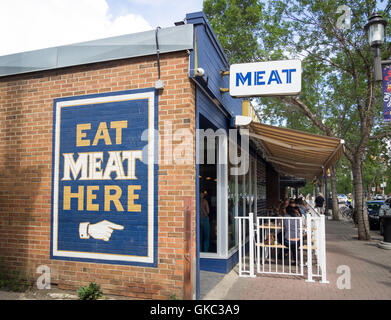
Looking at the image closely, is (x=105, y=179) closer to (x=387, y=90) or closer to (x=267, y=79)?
(x=267, y=79)

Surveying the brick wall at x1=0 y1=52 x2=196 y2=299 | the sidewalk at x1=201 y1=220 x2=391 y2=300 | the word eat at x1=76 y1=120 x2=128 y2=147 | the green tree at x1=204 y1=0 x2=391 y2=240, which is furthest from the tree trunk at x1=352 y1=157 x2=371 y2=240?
the word eat at x1=76 y1=120 x2=128 y2=147

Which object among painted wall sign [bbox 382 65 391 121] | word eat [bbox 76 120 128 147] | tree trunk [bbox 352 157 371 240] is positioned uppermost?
painted wall sign [bbox 382 65 391 121]

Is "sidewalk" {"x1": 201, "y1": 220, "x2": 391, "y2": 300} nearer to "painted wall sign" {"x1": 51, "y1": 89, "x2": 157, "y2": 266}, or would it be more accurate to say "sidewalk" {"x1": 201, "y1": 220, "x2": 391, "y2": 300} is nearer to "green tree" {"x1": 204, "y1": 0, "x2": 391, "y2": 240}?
"painted wall sign" {"x1": 51, "y1": 89, "x2": 157, "y2": 266}

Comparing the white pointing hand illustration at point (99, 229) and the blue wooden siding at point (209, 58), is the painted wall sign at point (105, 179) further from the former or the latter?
the blue wooden siding at point (209, 58)

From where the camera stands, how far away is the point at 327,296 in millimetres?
5527

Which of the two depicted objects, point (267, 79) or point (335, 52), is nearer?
point (267, 79)

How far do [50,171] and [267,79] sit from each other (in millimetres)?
4230

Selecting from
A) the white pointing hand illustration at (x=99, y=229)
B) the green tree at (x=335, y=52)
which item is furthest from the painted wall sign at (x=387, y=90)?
the white pointing hand illustration at (x=99, y=229)

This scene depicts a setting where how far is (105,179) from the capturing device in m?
5.48

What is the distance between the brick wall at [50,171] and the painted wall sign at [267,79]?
125 cm

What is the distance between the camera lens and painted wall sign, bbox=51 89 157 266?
17.1 ft

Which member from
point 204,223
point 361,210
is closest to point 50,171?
point 204,223
